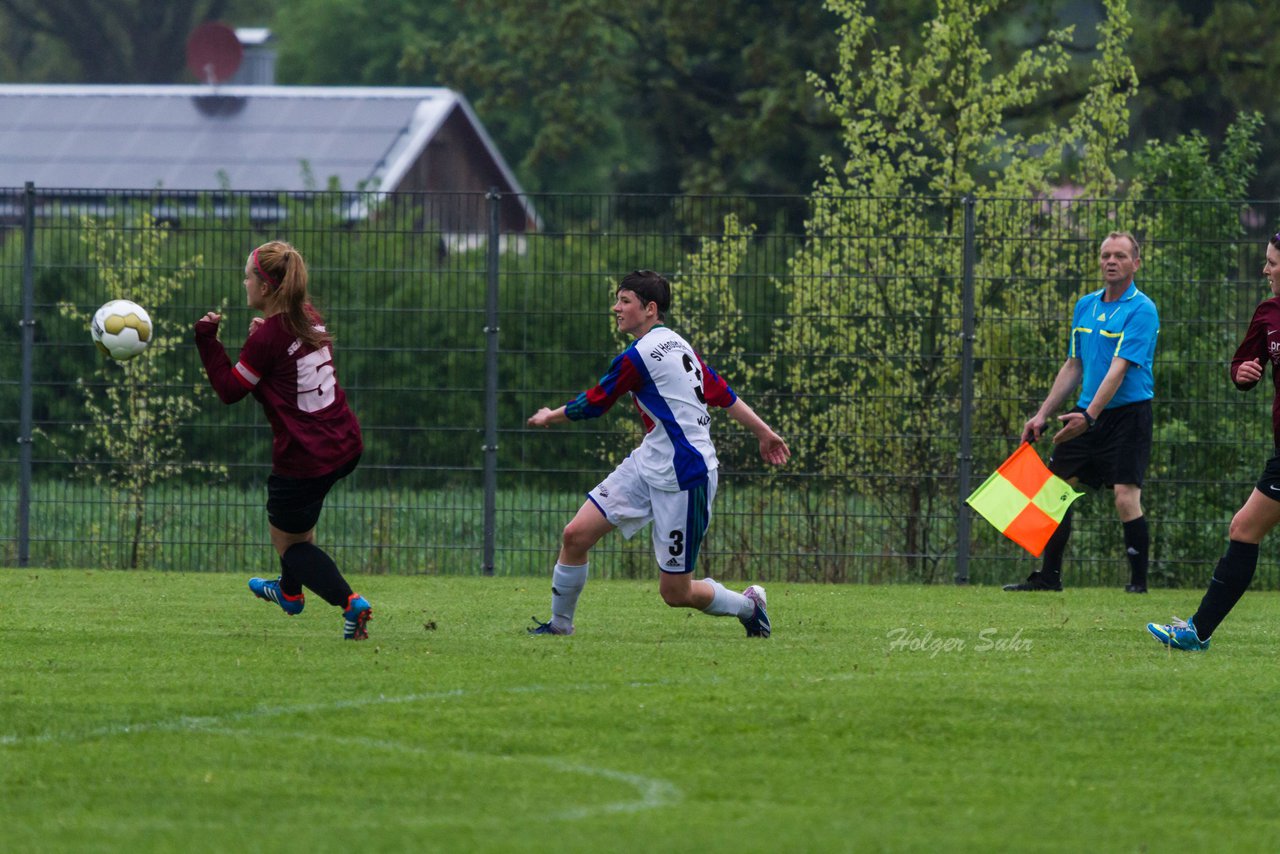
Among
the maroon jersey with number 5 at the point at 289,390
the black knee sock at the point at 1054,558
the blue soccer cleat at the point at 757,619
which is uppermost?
the maroon jersey with number 5 at the point at 289,390

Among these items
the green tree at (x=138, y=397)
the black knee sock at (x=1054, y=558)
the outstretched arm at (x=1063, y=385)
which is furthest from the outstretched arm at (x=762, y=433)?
the green tree at (x=138, y=397)

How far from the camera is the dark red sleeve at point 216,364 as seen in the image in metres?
8.20

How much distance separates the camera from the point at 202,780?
543 centimetres

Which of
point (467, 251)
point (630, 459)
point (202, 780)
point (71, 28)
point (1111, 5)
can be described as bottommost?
point (202, 780)

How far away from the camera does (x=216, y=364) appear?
8.21 metres

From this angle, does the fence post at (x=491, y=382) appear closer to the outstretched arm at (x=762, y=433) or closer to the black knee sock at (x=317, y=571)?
the outstretched arm at (x=762, y=433)

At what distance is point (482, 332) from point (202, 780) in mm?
7858

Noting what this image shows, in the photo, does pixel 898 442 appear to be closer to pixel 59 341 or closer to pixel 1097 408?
pixel 1097 408

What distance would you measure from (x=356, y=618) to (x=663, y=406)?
1751 millimetres

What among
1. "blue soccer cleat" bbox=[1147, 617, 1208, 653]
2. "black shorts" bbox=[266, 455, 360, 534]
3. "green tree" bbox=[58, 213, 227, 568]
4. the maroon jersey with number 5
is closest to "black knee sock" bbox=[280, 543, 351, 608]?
"black shorts" bbox=[266, 455, 360, 534]

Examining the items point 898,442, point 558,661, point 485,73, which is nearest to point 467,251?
point 898,442

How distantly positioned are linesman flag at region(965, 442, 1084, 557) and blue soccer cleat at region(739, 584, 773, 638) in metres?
1.95

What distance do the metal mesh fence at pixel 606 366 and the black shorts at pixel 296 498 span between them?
4322 mm

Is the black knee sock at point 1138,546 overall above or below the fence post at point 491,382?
below
